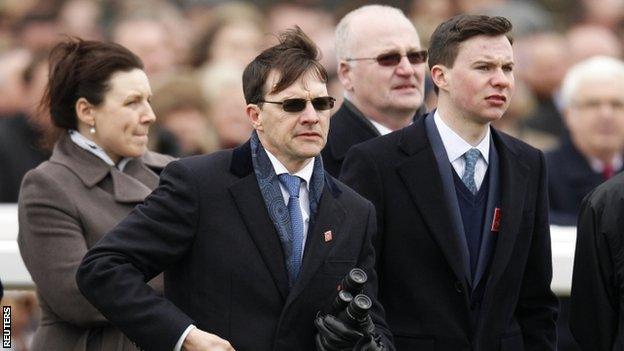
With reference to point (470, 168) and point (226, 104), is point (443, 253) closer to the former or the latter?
point (470, 168)

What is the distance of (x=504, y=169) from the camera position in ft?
19.5

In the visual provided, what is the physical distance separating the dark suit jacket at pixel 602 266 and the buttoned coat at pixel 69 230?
5.23 feet

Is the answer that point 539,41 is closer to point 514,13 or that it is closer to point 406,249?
point 514,13

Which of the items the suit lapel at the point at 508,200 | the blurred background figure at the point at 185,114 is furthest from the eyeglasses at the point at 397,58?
the blurred background figure at the point at 185,114

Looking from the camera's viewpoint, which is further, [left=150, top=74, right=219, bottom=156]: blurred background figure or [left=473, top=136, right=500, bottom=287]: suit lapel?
[left=150, top=74, right=219, bottom=156]: blurred background figure

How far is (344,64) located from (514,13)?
5.86 m

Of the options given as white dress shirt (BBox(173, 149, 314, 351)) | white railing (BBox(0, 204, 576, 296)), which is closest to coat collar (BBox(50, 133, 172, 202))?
white railing (BBox(0, 204, 576, 296))

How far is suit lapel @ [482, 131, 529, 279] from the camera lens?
19.1 feet

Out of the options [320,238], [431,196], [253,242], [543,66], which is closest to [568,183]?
[431,196]

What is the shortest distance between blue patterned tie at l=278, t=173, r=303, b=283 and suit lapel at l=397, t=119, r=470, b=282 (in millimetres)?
655

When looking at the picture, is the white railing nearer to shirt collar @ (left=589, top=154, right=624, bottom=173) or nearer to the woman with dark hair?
the woman with dark hair

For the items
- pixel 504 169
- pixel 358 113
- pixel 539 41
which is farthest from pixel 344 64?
pixel 539 41

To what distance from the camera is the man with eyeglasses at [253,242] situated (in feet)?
16.9

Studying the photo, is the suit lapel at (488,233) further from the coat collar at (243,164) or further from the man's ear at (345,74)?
the man's ear at (345,74)
